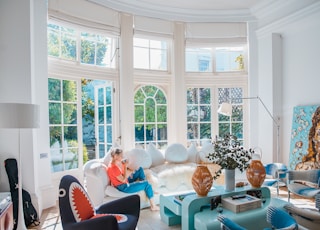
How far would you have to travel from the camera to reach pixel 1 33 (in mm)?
3535

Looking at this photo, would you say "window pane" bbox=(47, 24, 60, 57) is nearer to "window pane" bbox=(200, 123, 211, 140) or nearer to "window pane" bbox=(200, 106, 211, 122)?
"window pane" bbox=(200, 106, 211, 122)

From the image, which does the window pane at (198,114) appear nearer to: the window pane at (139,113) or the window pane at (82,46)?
the window pane at (139,113)

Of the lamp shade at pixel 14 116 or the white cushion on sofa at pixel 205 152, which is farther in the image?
the white cushion on sofa at pixel 205 152

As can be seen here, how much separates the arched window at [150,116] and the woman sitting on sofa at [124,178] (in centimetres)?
164

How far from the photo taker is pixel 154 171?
471 centimetres

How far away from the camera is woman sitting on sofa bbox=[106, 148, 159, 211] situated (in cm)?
379

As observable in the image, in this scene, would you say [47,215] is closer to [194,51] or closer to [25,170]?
[25,170]

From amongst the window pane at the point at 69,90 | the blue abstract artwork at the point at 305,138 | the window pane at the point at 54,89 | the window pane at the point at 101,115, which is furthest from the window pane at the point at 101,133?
the blue abstract artwork at the point at 305,138

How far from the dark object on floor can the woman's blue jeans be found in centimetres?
119

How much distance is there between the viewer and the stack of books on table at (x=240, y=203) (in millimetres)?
2846

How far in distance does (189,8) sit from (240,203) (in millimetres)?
4508

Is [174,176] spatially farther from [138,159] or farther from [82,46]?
[82,46]

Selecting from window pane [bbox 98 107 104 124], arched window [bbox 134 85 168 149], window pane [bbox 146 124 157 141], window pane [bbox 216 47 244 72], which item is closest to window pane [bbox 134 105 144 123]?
arched window [bbox 134 85 168 149]

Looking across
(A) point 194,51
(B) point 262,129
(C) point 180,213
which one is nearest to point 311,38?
(B) point 262,129
